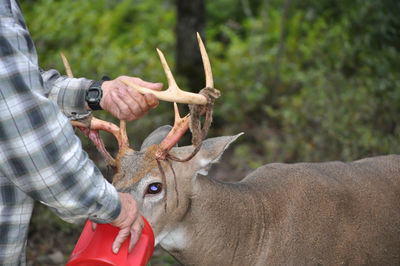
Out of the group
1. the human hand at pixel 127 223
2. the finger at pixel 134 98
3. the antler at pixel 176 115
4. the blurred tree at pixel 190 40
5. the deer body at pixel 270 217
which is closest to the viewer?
the human hand at pixel 127 223

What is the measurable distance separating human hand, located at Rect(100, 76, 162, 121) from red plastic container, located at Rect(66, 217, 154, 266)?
647 millimetres

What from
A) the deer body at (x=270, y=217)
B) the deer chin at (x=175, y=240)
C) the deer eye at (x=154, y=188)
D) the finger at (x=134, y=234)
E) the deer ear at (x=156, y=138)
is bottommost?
the deer chin at (x=175, y=240)

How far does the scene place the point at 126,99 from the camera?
300 centimetres

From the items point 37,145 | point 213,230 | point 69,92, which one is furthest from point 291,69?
point 37,145

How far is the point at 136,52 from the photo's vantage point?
11039 mm

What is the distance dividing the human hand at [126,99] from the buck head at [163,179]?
49 cm

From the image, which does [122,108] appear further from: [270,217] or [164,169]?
[270,217]

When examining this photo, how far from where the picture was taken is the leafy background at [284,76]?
6.72 meters

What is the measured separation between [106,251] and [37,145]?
0.73m

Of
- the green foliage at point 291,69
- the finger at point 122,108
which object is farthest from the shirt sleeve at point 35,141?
the green foliage at point 291,69

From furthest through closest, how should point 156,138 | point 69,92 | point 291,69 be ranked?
point 291,69
point 156,138
point 69,92

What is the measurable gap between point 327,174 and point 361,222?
410mm

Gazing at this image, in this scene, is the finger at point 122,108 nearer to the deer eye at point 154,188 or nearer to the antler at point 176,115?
the antler at point 176,115

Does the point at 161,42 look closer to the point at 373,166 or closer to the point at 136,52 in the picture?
the point at 136,52
